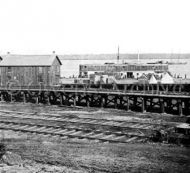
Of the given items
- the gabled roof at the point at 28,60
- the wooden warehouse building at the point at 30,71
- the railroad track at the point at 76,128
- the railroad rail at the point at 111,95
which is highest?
the gabled roof at the point at 28,60

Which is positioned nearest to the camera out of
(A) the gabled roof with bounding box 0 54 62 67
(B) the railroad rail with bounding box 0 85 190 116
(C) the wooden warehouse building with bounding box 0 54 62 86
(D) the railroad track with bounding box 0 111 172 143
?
(D) the railroad track with bounding box 0 111 172 143

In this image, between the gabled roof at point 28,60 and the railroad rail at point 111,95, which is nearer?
the railroad rail at point 111,95

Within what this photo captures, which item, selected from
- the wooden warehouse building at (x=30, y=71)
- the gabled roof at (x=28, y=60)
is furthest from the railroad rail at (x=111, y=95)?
the gabled roof at (x=28, y=60)

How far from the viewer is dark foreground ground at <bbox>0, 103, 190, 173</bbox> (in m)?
13.2

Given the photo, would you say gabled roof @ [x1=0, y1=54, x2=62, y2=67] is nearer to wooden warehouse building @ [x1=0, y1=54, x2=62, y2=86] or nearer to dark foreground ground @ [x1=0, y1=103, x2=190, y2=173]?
wooden warehouse building @ [x1=0, y1=54, x2=62, y2=86]

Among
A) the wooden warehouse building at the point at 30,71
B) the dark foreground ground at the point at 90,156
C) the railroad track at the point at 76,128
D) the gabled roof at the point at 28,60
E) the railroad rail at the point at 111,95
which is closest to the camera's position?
the dark foreground ground at the point at 90,156

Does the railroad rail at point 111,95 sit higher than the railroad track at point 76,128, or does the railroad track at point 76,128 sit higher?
the railroad rail at point 111,95

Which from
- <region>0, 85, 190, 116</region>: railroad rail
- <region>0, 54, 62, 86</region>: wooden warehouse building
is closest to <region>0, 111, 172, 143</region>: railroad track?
<region>0, 85, 190, 116</region>: railroad rail

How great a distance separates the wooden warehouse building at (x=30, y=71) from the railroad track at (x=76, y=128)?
1696 centimetres

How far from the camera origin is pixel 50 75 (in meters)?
44.3

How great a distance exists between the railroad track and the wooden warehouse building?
17.0 meters

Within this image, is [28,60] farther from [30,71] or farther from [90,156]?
[90,156]

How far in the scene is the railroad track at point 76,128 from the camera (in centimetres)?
1897

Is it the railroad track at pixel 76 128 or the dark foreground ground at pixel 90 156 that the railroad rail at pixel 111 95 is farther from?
the dark foreground ground at pixel 90 156
